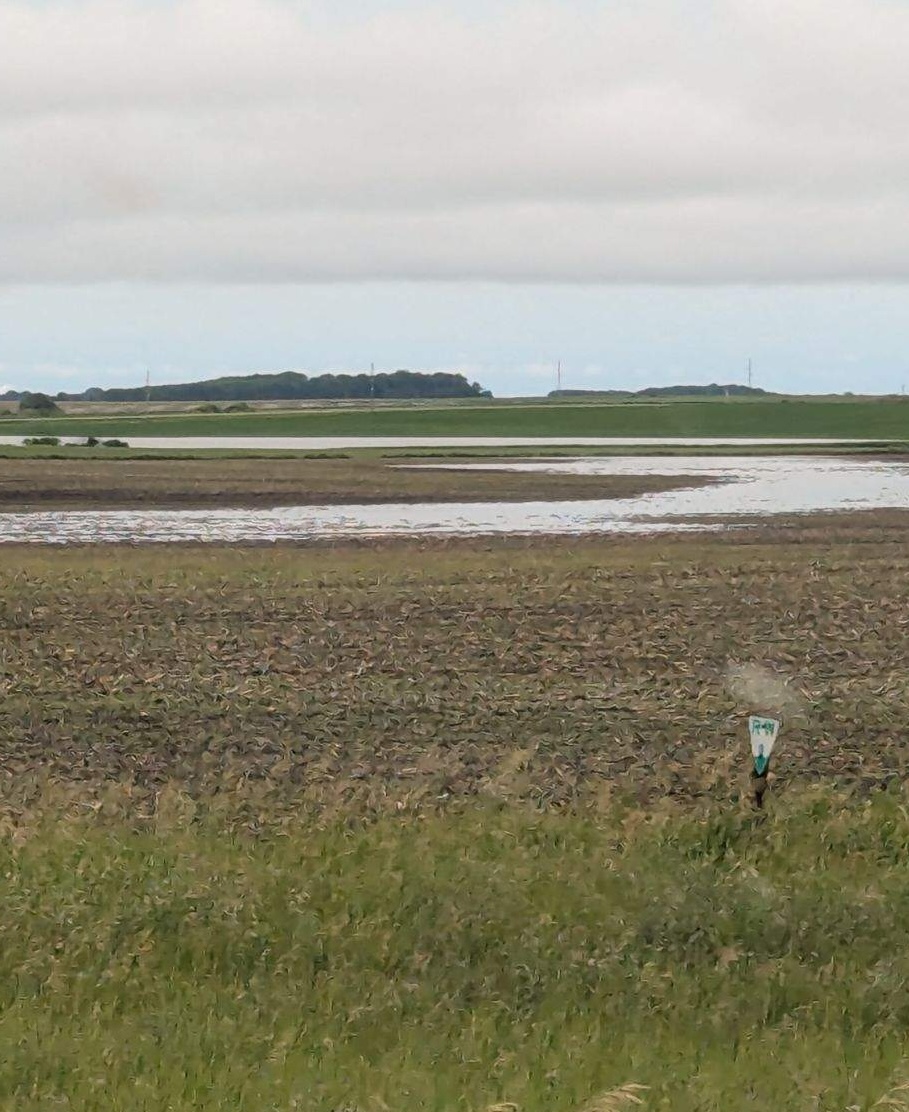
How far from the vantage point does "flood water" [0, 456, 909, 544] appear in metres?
43.9

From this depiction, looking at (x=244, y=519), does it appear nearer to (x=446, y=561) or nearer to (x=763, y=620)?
(x=446, y=561)

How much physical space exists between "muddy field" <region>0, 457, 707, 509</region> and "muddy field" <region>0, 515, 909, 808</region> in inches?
847

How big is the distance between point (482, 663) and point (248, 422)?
149932 mm

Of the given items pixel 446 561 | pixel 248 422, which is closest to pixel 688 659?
pixel 446 561

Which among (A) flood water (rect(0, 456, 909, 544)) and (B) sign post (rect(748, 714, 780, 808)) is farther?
(A) flood water (rect(0, 456, 909, 544))

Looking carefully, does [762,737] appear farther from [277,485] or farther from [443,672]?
[277,485]

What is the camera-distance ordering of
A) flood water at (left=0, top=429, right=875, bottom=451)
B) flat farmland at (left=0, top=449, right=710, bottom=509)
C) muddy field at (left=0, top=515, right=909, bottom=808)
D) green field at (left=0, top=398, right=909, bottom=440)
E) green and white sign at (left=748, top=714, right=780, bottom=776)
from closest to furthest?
1. green and white sign at (left=748, top=714, right=780, bottom=776)
2. muddy field at (left=0, top=515, right=909, bottom=808)
3. flat farmland at (left=0, top=449, right=710, bottom=509)
4. flood water at (left=0, top=429, right=875, bottom=451)
5. green field at (left=0, top=398, right=909, bottom=440)

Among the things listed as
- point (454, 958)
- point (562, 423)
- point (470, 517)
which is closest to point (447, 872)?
point (454, 958)

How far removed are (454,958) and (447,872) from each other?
147cm

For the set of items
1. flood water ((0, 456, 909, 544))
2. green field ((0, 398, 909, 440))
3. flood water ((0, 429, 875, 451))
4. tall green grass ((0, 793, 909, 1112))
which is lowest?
tall green grass ((0, 793, 909, 1112))

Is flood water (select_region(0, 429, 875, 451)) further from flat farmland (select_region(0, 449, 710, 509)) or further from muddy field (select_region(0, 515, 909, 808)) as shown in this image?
muddy field (select_region(0, 515, 909, 808))

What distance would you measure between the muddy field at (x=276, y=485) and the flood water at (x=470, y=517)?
2.99 m

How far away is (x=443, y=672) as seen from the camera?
22516 millimetres

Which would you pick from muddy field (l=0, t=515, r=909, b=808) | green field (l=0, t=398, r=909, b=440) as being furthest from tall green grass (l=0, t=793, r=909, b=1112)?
green field (l=0, t=398, r=909, b=440)
